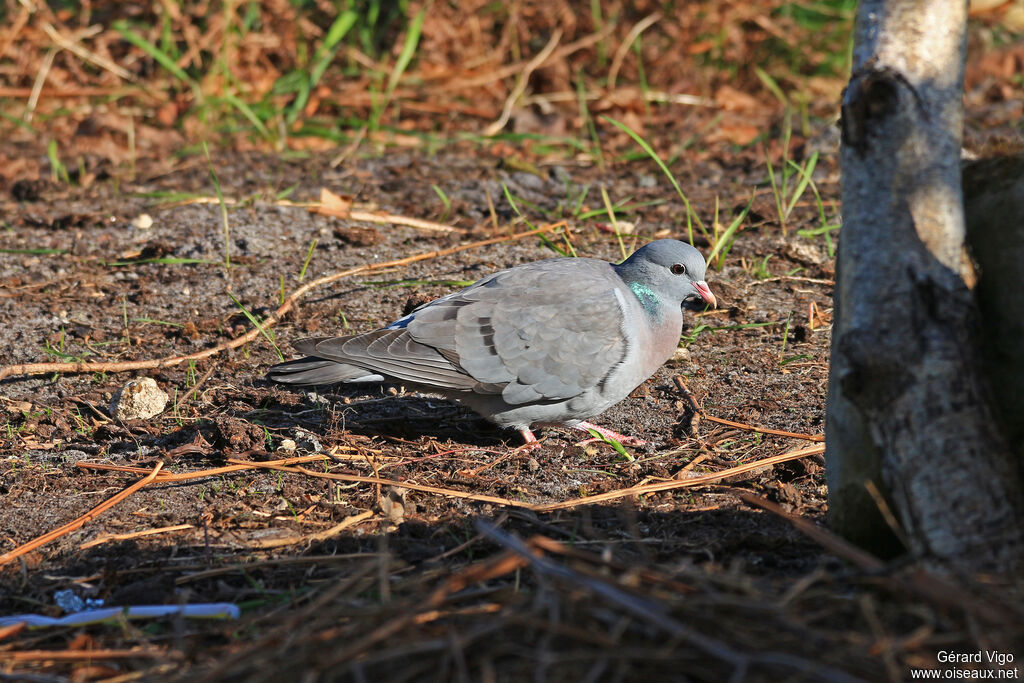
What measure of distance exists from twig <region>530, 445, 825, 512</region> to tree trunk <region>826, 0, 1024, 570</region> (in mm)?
925

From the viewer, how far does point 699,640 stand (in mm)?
1574

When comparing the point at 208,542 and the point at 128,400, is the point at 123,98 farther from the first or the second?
the point at 208,542

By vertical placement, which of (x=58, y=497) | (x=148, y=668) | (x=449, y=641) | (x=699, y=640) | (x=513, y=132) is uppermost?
(x=513, y=132)

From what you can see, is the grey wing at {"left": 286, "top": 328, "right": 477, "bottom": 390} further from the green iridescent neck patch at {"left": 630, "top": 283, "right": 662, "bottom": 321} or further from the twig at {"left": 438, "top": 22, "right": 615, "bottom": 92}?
the twig at {"left": 438, "top": 22, "right": 615, "bottom": 92}

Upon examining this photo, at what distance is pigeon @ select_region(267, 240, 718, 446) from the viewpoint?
11.6 ft

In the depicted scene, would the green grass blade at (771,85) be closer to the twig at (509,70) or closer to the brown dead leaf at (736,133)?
the brown dead leaf at (736,133)

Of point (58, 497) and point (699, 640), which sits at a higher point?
point (699, 640)

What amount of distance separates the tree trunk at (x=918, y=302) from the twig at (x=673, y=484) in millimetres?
925

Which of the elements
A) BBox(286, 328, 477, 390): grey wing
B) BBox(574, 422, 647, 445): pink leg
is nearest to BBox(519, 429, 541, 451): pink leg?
BBox(574, 422, 647, 445): pink leg

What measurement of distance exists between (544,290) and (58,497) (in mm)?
1769

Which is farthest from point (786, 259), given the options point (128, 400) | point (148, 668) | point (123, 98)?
point (123, 98)

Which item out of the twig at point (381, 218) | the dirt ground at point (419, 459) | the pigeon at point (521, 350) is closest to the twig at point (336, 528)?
the dirt ground at point (419, 459)

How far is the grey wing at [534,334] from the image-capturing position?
3537 millimetres

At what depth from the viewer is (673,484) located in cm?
303
